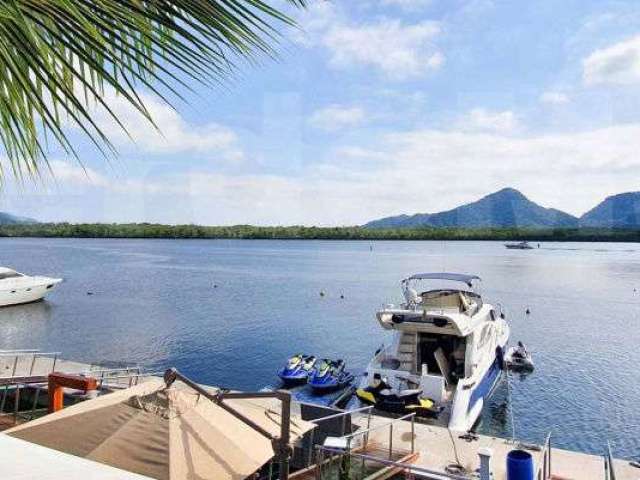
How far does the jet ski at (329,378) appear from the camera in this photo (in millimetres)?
25219

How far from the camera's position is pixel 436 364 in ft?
72.6

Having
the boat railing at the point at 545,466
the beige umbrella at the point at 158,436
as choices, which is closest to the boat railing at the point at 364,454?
the boat railing at the point at 545,466

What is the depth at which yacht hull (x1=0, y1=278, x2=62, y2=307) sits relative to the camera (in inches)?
1853

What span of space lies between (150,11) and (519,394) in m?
28.9

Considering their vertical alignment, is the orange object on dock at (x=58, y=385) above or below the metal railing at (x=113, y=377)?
above

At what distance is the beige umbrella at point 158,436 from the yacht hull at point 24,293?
154 ft

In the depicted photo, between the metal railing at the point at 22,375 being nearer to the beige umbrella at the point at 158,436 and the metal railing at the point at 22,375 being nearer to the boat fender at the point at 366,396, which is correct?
the beige umbrella at the point at 158,436

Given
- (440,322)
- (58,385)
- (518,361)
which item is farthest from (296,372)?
(58,385)

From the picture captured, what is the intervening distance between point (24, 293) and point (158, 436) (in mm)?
49270

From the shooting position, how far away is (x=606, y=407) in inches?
995

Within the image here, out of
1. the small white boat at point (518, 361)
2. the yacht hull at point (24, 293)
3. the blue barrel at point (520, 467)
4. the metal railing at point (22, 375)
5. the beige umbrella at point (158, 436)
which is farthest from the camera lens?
the yacht hull at point (24, 293)

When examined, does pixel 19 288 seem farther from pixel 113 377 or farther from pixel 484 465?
pixel 484 465

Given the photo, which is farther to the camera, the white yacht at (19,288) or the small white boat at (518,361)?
the white yacht at (19,288)

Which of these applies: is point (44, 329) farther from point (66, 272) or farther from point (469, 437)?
point (66, 272)
